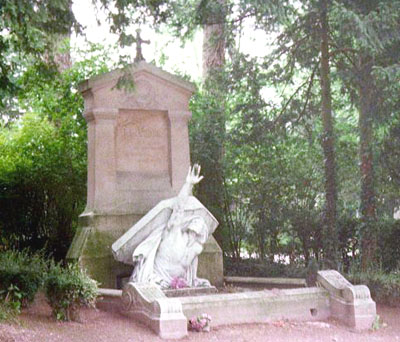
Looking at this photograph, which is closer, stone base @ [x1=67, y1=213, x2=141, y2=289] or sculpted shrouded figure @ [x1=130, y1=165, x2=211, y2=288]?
sculpted shrouded figure @ [x1=130, y1=165, x2=211, y2=288]

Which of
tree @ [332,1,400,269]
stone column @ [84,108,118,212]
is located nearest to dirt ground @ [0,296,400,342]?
stone column @ [84,108,118,212]

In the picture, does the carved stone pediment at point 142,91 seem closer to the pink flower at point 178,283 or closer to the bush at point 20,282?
the pink flower at point 178,283

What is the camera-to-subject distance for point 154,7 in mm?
7621

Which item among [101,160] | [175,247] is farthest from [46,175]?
[175,247]

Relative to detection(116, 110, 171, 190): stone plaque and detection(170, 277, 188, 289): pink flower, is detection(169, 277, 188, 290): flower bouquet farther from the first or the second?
detection(116, 110, 171, 190): stone plaque

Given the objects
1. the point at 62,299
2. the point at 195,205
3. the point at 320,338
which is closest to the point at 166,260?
the point at 195,205

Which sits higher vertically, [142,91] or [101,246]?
[142,91]

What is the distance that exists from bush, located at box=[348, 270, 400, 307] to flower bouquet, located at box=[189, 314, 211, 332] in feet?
11.8

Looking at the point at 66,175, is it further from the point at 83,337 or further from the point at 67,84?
the point at 83,337

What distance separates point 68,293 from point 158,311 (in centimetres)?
109

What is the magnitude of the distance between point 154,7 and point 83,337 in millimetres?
4258

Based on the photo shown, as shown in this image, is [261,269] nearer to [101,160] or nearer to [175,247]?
[175,247]

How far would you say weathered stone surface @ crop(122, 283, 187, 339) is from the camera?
6.55 meters

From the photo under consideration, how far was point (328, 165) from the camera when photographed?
11.1 meters
